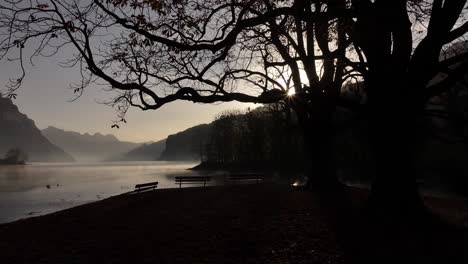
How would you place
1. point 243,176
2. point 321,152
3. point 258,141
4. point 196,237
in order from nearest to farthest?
1. point 196,237
2. point 321,152
3. point 243,176
4. point 258,141

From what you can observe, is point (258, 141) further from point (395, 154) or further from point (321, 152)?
point (395, 154)

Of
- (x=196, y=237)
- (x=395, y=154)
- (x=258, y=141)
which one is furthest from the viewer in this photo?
(x=258, y=141)

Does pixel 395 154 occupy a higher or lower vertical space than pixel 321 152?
lower

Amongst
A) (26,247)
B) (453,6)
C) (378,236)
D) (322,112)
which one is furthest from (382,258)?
(322,112)

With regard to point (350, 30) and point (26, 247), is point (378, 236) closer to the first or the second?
point (350, 30)

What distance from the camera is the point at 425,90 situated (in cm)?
1107

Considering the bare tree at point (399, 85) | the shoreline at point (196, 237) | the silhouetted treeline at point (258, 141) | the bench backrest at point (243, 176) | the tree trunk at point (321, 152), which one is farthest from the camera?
the silhouetted treeline at point (258, 141)

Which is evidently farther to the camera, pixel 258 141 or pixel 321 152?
pixel 258 141

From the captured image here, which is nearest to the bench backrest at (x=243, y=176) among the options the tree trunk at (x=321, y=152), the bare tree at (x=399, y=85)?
the tree trunk at (x=321, y=152)

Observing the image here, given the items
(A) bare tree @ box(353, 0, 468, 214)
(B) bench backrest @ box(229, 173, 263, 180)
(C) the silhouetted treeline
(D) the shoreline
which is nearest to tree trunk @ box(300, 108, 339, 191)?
(D) the shoreline

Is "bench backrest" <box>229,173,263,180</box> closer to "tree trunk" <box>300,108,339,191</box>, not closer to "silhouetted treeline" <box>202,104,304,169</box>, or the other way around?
"tree trunk" <box>300,108,339,191</box>

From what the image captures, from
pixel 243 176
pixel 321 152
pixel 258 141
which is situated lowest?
pixel 243 176

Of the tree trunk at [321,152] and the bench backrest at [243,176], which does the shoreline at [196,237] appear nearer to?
the tree trunk at [321,152]

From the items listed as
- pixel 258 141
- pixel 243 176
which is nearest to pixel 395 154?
pixel 243 176
